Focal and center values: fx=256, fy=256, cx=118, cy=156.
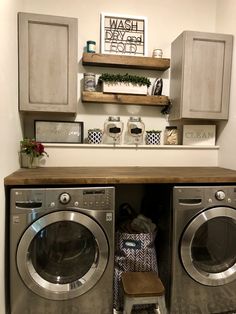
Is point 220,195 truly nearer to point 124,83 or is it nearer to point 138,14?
point 124,83

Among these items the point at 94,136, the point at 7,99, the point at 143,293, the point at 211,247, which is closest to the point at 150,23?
the point at 94,136

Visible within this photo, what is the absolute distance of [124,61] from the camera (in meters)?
2.23

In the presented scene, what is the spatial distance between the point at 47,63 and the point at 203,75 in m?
1.31

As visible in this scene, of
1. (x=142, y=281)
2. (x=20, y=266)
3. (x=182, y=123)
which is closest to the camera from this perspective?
(x=20, y=266)

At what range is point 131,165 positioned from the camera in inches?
93.0

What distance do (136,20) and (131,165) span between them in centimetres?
133

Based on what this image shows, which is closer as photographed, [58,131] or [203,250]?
[203,250]

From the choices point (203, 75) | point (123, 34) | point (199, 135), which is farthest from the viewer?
point (199, 135)

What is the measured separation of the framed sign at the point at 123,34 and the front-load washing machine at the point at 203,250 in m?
1.38

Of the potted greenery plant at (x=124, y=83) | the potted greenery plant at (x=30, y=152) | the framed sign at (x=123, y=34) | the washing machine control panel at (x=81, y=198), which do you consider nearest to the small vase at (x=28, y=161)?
the potted greenery plant at (x=30, y=152)

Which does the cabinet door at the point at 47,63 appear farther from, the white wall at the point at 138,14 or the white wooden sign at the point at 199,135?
the white wooden sign at the point at 199,135

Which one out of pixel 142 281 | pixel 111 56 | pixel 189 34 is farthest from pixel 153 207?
pixel 189 34

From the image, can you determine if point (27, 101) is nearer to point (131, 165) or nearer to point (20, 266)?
point (131, 165)

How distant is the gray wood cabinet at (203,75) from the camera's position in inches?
85.9
